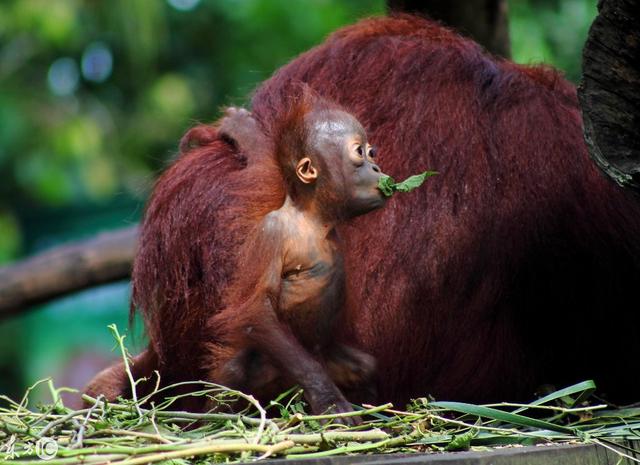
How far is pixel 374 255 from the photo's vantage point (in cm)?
387

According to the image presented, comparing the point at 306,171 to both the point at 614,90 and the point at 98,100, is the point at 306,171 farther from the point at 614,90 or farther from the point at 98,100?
the point at 98,100

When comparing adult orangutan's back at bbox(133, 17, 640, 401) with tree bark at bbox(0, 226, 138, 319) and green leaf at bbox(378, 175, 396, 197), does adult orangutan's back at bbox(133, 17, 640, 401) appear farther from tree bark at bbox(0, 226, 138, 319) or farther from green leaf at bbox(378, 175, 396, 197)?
tree bark at bbox(0, 226, 138, 319)

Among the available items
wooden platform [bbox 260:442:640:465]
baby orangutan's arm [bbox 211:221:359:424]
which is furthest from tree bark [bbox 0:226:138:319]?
wooden platform [bbox 260:442:640:465]

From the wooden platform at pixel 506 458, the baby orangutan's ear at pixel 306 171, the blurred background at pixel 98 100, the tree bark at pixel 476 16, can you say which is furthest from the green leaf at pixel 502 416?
the blurred background at pixel 98 100

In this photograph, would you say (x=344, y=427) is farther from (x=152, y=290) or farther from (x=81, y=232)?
(x=81, y=232)

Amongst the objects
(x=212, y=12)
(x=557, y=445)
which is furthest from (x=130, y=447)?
(x=212, y=12)

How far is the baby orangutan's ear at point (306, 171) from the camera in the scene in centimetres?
351

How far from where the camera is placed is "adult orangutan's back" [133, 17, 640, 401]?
386 centimetres

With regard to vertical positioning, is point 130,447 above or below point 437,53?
below

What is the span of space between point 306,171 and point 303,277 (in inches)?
12.7

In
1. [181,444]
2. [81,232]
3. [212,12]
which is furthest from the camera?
[212,12]

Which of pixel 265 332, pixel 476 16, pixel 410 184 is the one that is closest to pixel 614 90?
pixel 410 184

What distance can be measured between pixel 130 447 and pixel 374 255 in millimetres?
1371

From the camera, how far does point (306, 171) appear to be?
3.53 metres
